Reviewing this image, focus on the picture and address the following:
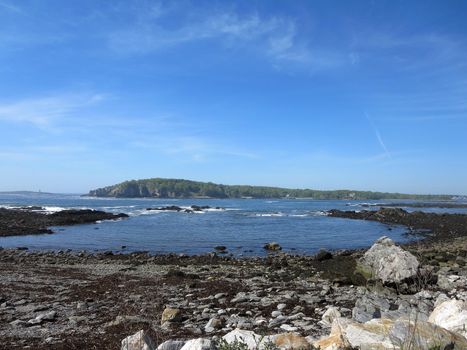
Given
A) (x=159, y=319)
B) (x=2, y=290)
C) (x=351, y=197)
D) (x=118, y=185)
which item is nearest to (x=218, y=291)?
(x=159, y=319)

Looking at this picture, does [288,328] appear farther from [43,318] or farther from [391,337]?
[43,318]

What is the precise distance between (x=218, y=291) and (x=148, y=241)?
19.9m

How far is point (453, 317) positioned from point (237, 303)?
585 centimetres

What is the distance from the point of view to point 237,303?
1063 centimetres

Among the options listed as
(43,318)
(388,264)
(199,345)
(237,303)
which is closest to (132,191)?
(388,264)

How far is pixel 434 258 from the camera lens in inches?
784

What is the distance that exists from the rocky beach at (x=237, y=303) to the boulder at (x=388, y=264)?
1.3 inches

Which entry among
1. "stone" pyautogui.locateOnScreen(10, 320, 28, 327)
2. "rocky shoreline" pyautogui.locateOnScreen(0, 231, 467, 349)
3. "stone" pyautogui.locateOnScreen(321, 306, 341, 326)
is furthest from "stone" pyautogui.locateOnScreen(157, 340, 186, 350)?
"stone" pyautogui.locateOnScreen(10, 320, 28, 327)

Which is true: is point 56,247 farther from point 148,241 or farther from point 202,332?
point 202,332

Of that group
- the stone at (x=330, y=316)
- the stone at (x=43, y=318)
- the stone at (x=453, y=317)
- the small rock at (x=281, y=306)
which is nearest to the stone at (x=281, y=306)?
the small rock at (x=281, y=306)

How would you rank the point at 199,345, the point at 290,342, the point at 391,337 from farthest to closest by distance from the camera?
the point at 290,342 → the point at 391,337 → the point at 199,345

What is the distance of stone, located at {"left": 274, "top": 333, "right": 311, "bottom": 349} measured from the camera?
16.8 feet

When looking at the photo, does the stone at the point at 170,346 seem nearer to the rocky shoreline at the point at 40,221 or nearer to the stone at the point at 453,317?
the stone at the point at 453,317

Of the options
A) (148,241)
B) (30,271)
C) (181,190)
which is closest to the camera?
(30,271)
